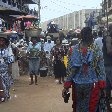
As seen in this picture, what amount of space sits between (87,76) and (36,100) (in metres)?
5.11

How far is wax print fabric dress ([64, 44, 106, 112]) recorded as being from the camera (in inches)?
242

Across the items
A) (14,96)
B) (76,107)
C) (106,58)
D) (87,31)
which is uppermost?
(87,31)

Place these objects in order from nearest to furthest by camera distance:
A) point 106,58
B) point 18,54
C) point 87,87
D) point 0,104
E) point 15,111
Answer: point 87,87, point 106,58, point 15,111, point 0,104, point 18,54

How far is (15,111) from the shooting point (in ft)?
31.1

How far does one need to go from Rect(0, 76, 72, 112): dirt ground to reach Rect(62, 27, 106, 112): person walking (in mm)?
3207

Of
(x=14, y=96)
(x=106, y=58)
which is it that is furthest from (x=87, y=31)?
(x=14, y=96)

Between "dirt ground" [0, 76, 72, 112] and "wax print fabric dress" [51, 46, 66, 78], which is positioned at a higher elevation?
"wax print fabric dress" [51, 46, 66, 78]

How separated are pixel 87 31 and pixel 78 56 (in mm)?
411

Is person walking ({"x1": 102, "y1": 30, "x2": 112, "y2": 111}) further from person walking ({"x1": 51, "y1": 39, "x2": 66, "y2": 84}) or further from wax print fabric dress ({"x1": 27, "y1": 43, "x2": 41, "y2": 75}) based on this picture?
person walking ({"x1": 51, "y1": 39, "x2": 66, "y2": 84})

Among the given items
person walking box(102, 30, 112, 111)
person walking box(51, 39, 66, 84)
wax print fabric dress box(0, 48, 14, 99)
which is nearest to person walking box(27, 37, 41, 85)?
person walking box(51, 39, 66, 84)

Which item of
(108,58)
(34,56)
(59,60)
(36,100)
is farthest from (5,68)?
(59,60)

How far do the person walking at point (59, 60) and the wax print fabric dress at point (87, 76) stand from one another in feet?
30.2

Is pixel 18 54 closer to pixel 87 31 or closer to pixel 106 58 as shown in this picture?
pixel 106 58

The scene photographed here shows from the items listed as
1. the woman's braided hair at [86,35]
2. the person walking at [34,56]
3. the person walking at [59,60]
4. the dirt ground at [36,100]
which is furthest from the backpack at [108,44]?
the person walking at [59,60]
